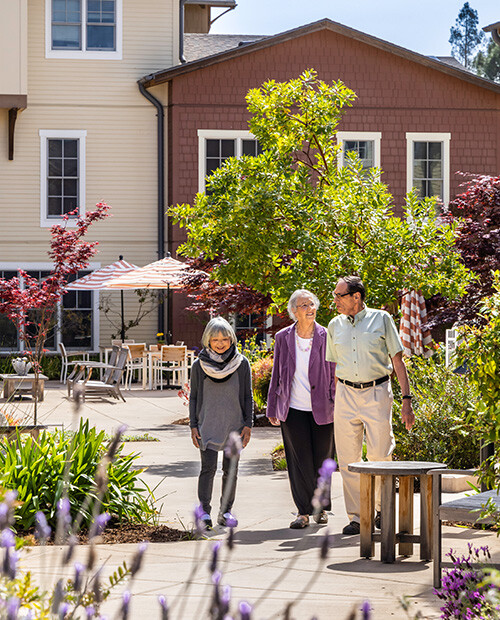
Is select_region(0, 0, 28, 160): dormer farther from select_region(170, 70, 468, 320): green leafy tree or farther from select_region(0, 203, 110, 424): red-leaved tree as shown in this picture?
select_region(170, 70, 468, 320): green leafy tree

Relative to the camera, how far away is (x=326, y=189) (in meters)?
12.4

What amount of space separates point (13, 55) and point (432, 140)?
33.1ft

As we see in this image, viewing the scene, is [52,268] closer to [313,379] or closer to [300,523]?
[313,379]

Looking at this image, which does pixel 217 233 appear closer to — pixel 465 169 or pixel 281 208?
pixel 281 208

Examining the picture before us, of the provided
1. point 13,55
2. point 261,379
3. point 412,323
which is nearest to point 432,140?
point 13,55

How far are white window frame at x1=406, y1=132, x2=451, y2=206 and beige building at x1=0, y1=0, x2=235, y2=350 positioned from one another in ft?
19.2

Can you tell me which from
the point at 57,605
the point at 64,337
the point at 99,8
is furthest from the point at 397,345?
the point at 99,8

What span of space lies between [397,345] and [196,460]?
189 inches

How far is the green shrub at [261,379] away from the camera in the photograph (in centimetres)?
1548

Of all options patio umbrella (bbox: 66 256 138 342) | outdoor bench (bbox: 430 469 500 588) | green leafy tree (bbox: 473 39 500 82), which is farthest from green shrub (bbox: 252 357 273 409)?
green leafy tree (bbox: 473 39 500 82)

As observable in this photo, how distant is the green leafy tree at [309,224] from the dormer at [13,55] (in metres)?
13.4

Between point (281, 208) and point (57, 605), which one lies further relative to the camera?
point (281, 208)

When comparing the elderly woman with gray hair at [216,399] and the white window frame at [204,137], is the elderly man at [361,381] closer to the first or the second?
the elderly woman with gray hair at [216,399]

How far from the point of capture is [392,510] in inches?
276
